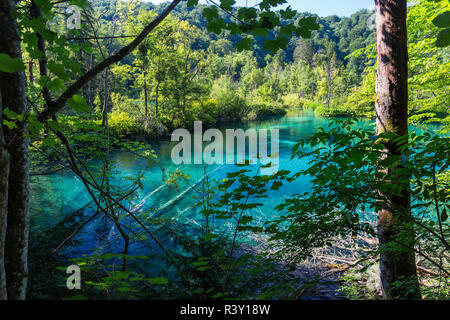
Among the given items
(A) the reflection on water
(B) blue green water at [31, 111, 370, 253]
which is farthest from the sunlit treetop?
(A) the reflection on water

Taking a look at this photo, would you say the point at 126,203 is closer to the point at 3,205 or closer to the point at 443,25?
the point at 3,205

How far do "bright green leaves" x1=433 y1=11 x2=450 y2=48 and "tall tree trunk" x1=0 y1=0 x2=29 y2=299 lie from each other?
112 cm

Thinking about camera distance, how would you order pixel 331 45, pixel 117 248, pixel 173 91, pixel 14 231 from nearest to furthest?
1. pixel 14 231
2. pixel 117 248
3. pixel 173 91
4. pixel 331 45

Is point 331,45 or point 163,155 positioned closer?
point 163,155

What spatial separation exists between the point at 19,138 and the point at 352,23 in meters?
83.2

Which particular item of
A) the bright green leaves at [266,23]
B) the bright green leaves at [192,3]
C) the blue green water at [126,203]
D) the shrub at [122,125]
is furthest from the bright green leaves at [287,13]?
the shrub at [122,125]

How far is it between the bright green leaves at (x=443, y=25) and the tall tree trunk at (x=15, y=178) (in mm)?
1122

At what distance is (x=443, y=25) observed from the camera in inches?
14.9

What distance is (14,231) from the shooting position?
0.85 m

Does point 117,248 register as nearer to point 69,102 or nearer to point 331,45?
point 69,102

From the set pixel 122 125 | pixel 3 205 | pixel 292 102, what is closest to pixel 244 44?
pixel 3 205

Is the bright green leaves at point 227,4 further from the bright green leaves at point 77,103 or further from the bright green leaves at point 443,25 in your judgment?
the bright green leaves at point 443,25
